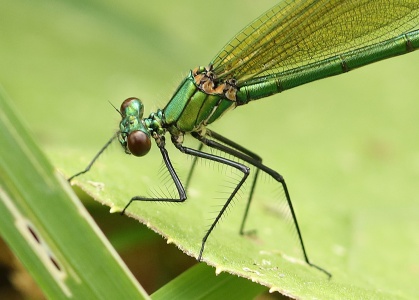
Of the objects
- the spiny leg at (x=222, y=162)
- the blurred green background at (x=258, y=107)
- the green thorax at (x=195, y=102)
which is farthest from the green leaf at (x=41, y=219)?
the blurred green background at (x=258, y=107)

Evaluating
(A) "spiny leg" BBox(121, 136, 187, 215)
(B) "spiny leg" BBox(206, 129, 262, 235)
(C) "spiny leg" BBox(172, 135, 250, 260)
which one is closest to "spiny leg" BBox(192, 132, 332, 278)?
(B) "spiny leg" BBox(206, 129, 262, 235)

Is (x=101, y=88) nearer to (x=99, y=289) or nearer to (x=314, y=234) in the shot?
(x=314, y=234)

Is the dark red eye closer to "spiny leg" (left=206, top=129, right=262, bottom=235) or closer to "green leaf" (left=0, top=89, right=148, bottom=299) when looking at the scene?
"spiny leg" (left=206, top=129, right=262, bottom=235)

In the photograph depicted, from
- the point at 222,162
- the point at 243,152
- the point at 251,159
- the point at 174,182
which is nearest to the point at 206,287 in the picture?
the point at 174,182

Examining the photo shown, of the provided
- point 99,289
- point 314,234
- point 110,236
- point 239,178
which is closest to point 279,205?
point 314,234

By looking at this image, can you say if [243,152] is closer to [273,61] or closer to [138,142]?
[273,61]

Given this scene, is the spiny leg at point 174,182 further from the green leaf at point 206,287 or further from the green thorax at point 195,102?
the green leaf at point 206,287

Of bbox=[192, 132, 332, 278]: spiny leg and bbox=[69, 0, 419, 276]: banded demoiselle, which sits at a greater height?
bbox=[69, 0, 419, 276]: banded demoiselle
